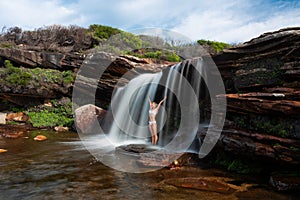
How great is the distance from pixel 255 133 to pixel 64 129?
13518 mm

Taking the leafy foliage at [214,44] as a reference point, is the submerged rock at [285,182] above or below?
below

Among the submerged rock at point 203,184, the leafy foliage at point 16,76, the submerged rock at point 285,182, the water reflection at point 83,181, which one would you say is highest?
the leafy foliage at point 16,76

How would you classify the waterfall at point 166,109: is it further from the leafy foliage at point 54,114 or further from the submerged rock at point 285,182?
the leafy foliage at point 54,114

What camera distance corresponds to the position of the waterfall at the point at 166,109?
1151 centimetres

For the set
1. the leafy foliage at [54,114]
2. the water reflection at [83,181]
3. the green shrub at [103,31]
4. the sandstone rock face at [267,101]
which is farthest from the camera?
the green shrub at [103,31]

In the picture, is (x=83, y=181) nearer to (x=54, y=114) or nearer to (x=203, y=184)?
(x=203, y=184)

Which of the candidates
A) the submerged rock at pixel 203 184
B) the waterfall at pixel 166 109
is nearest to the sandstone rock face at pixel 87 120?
the waterfall at pixel 166 109

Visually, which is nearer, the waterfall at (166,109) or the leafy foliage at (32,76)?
the waterfall at (166,109)

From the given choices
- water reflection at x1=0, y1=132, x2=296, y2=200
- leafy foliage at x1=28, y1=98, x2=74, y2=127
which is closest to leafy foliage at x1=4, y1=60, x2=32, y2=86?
leafy foliage at x1=28, y1=98, x2=74, y2=127

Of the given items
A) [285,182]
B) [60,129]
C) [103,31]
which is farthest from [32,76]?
[285,182]

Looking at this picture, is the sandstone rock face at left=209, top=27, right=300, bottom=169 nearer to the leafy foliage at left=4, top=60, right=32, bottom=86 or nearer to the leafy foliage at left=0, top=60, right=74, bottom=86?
the leafy foliage at left=0, top=60, right=74, bottom=86

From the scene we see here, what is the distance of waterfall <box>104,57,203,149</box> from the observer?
453 inches

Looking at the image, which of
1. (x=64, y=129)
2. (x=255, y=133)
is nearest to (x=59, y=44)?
(x=64, y=129)

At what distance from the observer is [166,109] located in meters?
12.7
